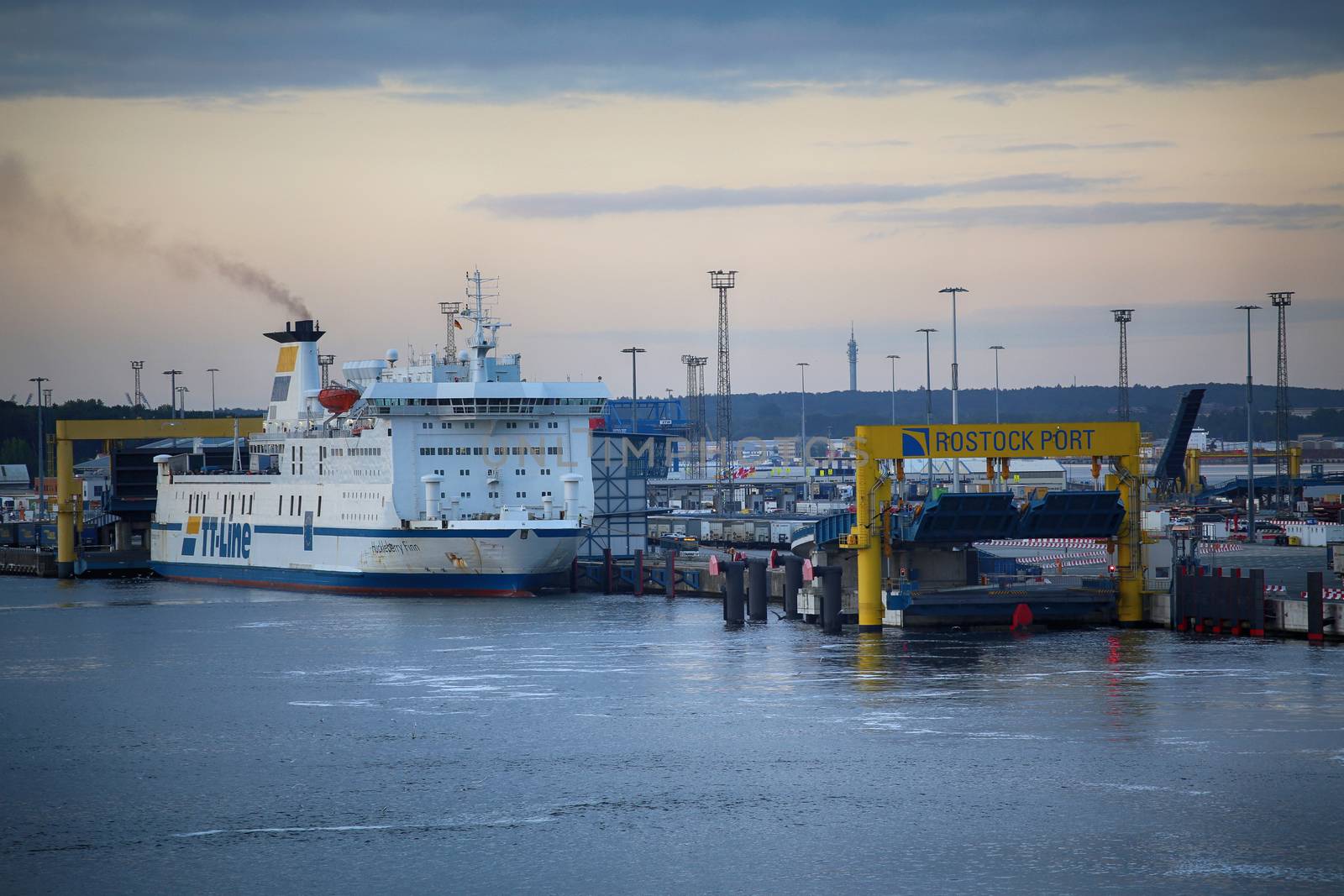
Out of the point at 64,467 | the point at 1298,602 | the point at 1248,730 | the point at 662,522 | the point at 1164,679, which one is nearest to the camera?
the point at 1248,730

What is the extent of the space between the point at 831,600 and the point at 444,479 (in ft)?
62.2

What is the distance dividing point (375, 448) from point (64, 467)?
21985 millimetres

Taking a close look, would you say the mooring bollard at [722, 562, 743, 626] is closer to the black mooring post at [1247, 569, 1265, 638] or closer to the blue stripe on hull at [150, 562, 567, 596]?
the blue stripe on hull at [150, 562, 567, 596]

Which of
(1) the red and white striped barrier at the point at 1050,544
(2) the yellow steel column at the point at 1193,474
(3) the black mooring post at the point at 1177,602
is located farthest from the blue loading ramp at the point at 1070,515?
(2) the yellow steel column at the point at 1193,474

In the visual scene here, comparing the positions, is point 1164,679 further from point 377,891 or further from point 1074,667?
point 377,891

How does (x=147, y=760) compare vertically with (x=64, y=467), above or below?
below

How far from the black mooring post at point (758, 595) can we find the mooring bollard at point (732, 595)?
1.89ft

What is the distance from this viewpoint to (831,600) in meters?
42.5

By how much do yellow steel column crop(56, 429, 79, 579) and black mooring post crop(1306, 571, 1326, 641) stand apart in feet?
171

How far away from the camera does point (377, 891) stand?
21.4 metres

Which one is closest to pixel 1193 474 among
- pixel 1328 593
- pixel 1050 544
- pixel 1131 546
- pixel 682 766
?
pixel 1050 544

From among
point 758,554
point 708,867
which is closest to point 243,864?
point 708,867

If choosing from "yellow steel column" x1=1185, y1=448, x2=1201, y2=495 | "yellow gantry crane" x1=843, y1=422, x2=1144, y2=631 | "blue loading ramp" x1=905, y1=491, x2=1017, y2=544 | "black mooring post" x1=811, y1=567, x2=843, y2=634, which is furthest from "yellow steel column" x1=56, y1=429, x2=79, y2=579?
"yellow steel column" x1=1185, y1=448, x2=1201, y2=495

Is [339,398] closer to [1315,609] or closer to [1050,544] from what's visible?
[1050,544]
